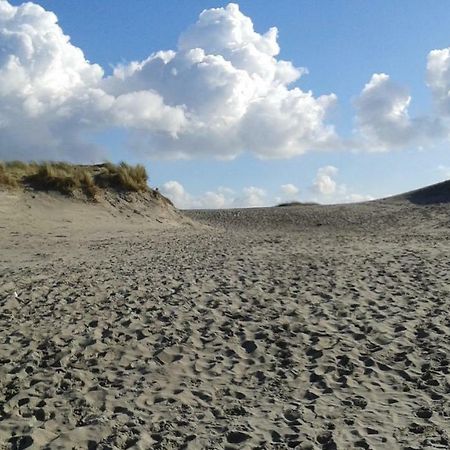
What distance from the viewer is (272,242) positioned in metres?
19.4

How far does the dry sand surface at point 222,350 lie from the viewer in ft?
18.5

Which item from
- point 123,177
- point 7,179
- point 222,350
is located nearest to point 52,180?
point 7,179

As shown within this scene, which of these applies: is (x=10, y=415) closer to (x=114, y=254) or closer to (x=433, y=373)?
(x=433, y=373)

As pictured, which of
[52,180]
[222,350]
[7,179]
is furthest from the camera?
[52,180]

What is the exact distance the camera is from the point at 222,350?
7.80 metres

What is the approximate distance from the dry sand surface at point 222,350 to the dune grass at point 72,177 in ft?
26.8

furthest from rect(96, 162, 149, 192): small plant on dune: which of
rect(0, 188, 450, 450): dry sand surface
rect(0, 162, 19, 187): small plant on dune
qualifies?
rect(0, 188, 450, 450): dry sand surface

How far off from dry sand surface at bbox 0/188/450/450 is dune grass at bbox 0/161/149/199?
8165mm

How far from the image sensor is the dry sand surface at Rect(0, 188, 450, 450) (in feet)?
18.5

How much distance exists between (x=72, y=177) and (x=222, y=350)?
59.3 feet

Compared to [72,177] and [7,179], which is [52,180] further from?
[7,179]

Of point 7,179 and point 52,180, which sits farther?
point 52,180

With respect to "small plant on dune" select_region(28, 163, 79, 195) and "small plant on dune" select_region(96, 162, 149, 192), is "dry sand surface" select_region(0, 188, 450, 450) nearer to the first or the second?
"small plant on dune" select_region(28, 163, 79, 195)

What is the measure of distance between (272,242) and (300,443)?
14.1 meters
